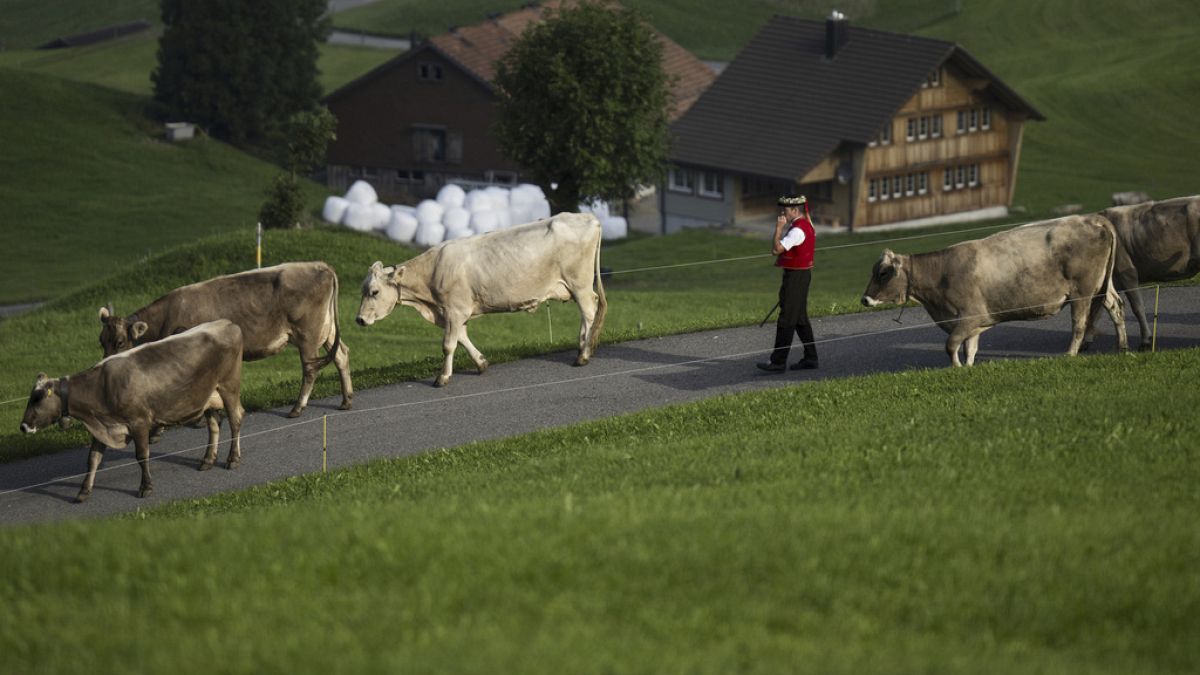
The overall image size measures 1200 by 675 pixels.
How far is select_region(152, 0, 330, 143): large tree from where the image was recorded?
8219 centimetres

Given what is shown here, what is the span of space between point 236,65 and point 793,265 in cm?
6874

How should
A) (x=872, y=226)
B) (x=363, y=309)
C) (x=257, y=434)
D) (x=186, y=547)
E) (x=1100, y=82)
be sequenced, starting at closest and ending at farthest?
(x=186, y=547), (x=257, y=434), (x=363, y=309), (x=872, y=226), (x=1100, y=82)

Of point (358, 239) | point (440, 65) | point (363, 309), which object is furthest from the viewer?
point (440, 65)

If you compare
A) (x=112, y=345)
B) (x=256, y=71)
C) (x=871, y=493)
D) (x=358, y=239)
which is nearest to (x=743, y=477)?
(x=871, y=493)

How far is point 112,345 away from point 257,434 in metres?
2.34

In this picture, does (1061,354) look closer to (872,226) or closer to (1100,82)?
(872,226)

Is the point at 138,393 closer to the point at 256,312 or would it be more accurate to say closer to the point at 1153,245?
the point at 256,312

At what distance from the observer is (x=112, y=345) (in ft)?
63.8

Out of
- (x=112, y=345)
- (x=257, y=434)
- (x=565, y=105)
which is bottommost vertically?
(x=257, y=434)

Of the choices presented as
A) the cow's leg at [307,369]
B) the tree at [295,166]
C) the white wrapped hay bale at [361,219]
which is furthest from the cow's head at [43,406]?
the white wrapped hay bale at [361,219]

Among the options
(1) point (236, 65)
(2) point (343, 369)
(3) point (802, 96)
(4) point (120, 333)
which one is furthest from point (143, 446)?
(1) point (236, 65)

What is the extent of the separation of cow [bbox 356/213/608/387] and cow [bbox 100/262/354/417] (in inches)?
54.9

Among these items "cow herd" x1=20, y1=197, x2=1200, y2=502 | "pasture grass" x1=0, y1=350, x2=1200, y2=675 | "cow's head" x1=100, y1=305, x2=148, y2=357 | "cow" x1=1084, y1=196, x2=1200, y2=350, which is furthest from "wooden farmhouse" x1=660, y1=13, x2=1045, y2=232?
"pasture grass" x1=0, y1=350, x2=1200, y2=675

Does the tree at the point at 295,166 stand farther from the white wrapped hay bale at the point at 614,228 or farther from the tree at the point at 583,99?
the white wrapped hay bale at the point at 614,228
